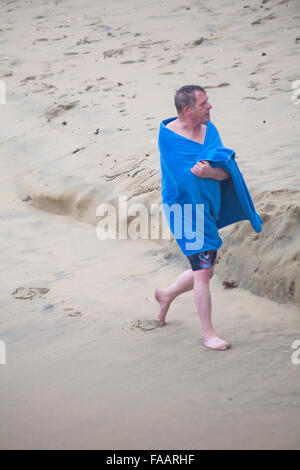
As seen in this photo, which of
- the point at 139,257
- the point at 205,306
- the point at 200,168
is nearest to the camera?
the point at 200,168

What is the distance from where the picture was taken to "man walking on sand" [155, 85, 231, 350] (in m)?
3.10

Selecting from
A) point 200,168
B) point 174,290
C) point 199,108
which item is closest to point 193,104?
point 199,108

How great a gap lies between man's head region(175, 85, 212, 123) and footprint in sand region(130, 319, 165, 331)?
1.28 metres

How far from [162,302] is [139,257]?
3.91 ft

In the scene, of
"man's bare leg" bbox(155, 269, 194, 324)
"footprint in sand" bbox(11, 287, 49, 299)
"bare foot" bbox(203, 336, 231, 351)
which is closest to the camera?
"bare foot" bbox(203, 336, 231, 351)

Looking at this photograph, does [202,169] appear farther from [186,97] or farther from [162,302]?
[162,302]

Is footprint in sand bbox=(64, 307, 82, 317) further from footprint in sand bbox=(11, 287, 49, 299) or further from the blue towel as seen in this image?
the blue towel

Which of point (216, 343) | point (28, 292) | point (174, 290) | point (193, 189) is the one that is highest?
point (193, 189)

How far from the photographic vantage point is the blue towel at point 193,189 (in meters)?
3.12

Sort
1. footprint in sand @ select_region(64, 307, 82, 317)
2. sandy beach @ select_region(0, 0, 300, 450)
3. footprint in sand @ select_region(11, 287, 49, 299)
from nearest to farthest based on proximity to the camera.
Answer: sandy beach @ select_region(0, 0, 300, 450), footprint in sand @ select_region(64, 307, 82, 317), footprint in sand @ select_region(11, 287, 49, 299)

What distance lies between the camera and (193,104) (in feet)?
10.2

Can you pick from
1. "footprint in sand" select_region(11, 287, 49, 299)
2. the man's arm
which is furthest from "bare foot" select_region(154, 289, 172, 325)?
"footprint in sand" select_region(11, 287, 49, 299)

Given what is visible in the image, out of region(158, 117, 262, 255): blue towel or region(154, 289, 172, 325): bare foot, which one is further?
region(154, 289, 172, 325): bare foot

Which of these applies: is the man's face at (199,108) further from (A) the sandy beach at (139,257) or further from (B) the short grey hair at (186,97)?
(A) the sandy beach at (139,257)
